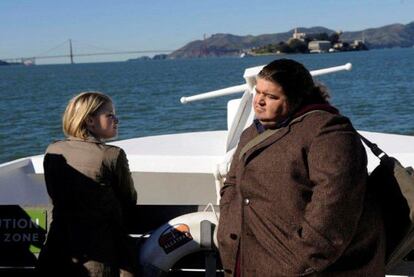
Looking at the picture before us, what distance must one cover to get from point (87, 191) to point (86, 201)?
45 mm

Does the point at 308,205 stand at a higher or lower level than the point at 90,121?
lower

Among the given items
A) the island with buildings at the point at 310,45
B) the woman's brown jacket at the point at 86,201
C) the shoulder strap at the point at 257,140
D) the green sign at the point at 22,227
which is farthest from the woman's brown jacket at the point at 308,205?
the island with buildings at the point at 310,45

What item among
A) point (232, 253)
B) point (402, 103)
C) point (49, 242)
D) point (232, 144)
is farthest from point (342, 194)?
point (402, 103)

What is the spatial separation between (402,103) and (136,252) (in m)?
20.1

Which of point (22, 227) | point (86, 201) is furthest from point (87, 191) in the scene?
point (22, 227)

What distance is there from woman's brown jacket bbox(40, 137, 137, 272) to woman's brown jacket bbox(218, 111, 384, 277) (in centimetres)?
57

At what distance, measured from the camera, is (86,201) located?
8.79 feet

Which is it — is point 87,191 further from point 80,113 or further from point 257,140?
point 257,140

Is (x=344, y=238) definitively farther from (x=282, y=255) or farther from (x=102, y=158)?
(x=102, y=158)

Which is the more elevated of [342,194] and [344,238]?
[342,194]

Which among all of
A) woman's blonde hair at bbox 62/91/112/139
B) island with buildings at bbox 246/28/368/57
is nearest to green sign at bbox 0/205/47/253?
woman's blonde hair at bbox 62/91/112/139

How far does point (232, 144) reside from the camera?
18.2 ft

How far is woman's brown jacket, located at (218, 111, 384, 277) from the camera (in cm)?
211

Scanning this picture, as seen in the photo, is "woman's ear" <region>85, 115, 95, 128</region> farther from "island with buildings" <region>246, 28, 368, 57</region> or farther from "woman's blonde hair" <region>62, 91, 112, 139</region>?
"island with buildings" <region>246, 28, 368, 57</region>
